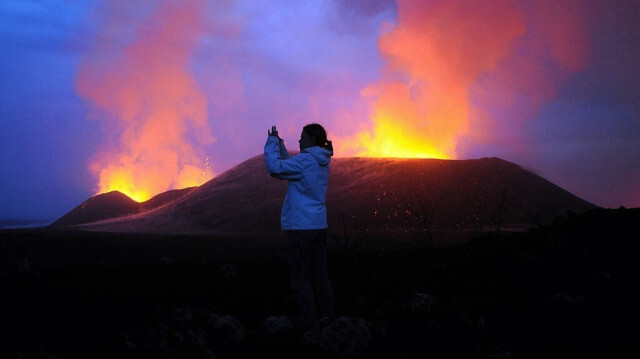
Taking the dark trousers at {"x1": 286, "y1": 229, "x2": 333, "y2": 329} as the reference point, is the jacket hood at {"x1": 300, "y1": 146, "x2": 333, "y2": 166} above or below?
above

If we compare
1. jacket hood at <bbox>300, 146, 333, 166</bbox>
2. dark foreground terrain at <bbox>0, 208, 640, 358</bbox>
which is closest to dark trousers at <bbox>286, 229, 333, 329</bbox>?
dark foreground terrain at <bbox>0, 208, 640, 358</bbox>

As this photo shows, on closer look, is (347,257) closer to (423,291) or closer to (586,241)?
(423,291)

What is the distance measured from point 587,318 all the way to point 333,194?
1289 inches

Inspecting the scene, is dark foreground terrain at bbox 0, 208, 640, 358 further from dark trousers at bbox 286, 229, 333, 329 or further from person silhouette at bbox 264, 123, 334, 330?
person silhouette at bbox 264, 123, 334, 330

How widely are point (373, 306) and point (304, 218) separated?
2041 mm

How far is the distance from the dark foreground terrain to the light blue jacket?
99 centimetres

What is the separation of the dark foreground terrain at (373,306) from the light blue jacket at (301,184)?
0.99 meters

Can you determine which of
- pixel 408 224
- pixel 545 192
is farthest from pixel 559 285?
pixel 545 192

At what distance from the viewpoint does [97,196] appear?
5253 cm

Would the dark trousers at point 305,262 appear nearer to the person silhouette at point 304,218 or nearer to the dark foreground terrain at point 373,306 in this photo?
the person silhouette at point 304,218

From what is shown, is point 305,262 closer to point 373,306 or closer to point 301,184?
point 301,184

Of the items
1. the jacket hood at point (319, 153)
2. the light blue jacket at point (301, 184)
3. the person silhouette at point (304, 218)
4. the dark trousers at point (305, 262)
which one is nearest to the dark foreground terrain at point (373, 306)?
the dark trousers at point (305, 262)

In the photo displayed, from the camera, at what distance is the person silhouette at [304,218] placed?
4668 mm

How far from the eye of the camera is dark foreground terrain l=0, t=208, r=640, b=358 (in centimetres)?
414
